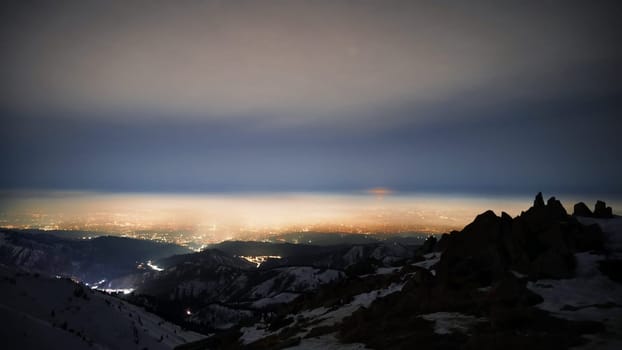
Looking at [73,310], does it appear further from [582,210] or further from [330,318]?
[582,210]

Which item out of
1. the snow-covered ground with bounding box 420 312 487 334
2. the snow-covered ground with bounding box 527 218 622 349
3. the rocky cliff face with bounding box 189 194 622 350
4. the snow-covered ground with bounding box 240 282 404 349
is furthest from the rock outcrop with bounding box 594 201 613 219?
the snow-covered ground with bounding box 420 312 487 334

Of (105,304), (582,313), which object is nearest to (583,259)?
(582,313)

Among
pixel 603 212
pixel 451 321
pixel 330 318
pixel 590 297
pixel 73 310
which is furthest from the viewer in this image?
pixel 73 310

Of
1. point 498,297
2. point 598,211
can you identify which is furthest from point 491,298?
point 598,211

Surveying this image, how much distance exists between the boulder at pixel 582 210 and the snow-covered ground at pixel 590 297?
20.2 meters

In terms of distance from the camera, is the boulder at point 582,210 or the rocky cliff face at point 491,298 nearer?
the rocky cliff face at point 491,298

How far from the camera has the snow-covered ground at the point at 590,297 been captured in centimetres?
2195

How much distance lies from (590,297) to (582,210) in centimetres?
4152

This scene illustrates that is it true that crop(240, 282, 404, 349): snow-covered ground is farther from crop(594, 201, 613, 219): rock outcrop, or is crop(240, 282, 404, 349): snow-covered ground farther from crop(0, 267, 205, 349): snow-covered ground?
crop(594, 201, 613, 219): rock outcrop

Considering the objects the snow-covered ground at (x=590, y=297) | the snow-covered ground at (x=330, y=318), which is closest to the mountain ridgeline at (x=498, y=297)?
the snow-covered ground at (x=590, y=297)

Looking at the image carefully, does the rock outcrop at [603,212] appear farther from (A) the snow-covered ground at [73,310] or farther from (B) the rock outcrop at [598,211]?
(A) the snow-covered ground at [73,310]

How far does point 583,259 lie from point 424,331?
28.1 m

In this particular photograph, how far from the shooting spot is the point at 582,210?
6291cm

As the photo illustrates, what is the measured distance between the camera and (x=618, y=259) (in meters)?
37.5
